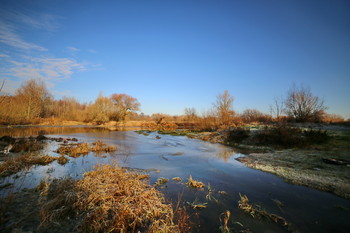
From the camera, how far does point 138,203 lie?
153 inches

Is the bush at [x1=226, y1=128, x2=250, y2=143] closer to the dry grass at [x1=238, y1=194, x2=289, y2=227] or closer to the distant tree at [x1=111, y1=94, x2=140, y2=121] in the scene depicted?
the dry grass at [x1=238, y1=194, x2=289, y2=227]

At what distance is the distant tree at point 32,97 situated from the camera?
34.9m

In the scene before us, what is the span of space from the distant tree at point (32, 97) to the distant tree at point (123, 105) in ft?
57.6

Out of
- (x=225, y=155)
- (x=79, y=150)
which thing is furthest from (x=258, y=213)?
(x=79, y=150)

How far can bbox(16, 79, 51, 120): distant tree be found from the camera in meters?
34.9

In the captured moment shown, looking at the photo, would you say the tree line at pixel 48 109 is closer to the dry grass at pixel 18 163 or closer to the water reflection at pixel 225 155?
the dry grass at pixel 18 163

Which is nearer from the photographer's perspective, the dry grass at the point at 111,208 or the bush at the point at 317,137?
the dry grass at the point at 111,208

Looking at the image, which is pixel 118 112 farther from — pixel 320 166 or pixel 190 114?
pixel 320 166

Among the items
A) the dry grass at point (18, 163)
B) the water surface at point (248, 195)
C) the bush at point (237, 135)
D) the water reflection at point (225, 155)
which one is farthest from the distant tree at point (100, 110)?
the water reflection at point (225, 155)

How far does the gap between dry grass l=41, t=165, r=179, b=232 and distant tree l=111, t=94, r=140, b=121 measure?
4887cm

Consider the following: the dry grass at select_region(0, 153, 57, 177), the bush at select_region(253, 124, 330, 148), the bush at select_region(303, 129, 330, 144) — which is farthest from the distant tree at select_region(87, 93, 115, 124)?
the bush at select_region(303, 129, 330, 144)

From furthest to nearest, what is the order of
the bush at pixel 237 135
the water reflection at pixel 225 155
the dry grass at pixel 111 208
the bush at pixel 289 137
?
the bush at pixel 237 135 → the bush at pixel 289 137 → the water reflection at pixel 225 155 → the dry grass at pixel 111 208

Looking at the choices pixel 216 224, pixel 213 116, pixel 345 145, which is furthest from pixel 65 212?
pixel 213 116

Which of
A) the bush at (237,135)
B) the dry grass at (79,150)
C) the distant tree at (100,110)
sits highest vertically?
the distant tree at (100,110)
